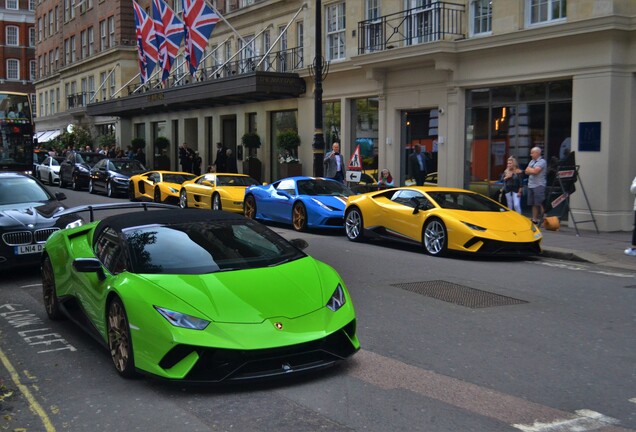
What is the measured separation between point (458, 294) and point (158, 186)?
55.2 feet

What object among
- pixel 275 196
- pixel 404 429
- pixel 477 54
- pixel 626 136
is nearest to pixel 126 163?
pixel 275 196

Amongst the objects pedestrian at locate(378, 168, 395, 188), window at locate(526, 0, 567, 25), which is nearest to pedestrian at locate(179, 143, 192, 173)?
pedestrian at locate(378, 168, 395, 188)

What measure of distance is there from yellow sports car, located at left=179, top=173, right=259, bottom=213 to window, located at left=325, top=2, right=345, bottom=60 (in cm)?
777

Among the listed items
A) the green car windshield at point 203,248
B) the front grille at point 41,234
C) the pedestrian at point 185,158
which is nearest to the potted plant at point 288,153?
the pedestrian at point 185,158

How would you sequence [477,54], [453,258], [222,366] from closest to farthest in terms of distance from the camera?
[222,366] < [453,258] < [477,54]

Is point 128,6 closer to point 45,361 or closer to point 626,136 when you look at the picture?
point 626,136

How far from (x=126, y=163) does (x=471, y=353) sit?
25.1 meters

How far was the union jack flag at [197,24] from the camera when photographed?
27797mm

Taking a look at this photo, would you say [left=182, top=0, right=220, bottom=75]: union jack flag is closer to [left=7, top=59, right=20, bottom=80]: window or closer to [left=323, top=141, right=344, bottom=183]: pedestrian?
[left=323, top=141, right=344, bottom=183]: pedestrian

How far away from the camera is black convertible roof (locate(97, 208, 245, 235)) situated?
699 centimetres

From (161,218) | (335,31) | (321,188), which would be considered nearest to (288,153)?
(335,31)

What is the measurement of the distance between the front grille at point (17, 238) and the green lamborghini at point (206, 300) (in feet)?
12.0

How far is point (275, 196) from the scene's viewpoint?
1861cm

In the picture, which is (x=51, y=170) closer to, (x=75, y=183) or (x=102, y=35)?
(x=75, y=183)
